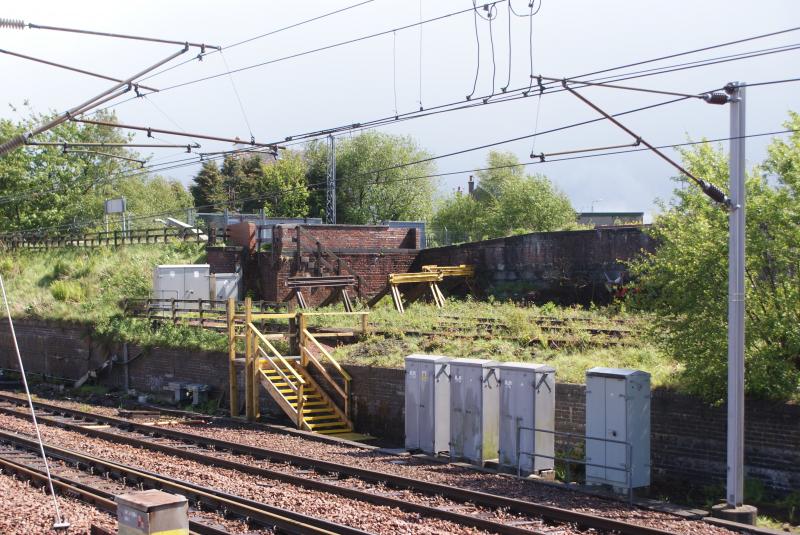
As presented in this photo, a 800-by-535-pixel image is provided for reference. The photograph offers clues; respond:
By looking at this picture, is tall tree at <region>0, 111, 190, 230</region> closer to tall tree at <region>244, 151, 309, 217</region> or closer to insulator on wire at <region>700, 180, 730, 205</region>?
tall tree at <region>244, 151, 309, 217</region>

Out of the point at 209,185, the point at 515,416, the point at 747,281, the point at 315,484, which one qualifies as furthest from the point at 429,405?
the point at 209,185

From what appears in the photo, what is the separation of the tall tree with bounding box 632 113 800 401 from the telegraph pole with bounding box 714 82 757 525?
1.09m

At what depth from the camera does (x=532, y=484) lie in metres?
14.7

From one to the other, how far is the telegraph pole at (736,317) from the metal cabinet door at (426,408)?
21.2ft

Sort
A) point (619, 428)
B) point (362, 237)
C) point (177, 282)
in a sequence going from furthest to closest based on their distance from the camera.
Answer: point (362, 237) → point (177, 282) → point (619, 428)

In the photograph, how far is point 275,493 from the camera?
47.0ft

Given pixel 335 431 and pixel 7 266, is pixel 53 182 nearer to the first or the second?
pixel 7 266

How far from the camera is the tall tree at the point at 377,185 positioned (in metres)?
71.1

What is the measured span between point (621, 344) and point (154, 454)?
432 inches

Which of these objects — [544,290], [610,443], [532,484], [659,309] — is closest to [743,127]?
[659,309]

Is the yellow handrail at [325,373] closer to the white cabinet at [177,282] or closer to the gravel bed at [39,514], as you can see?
the gravel bed at [39,514]

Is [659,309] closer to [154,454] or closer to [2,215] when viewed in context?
[154,454]

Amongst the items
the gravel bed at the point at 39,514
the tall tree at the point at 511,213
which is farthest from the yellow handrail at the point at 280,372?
the tall tree at the point at 511,213

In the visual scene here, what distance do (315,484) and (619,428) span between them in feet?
17.2
